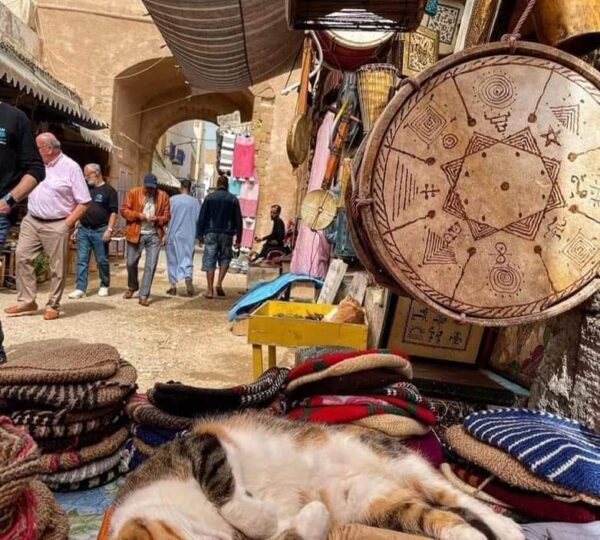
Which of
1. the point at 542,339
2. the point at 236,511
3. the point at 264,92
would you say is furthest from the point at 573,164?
the point at 264,92

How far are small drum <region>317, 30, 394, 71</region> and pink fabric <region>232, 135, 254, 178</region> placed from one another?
29.2 feet

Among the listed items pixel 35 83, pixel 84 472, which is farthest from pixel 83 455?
pixel 35 83

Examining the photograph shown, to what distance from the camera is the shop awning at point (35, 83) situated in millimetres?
6980

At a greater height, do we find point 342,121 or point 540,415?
point 342,121

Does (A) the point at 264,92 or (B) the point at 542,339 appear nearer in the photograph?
(B) the point at 542,339

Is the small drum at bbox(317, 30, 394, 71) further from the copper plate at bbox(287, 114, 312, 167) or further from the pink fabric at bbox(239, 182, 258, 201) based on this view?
the pink fabric at bbox(239, 182, 258, 201)

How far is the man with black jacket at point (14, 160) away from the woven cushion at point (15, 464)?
251cm

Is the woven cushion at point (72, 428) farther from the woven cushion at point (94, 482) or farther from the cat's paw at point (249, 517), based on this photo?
the cat's paw at point (249, 517)

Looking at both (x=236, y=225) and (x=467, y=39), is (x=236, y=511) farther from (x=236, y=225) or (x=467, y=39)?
(x=236, y=225)

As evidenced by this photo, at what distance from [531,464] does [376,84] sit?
335cm

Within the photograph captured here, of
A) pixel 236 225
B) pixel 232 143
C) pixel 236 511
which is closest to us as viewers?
pixel 236 511

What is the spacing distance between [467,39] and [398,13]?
0.44 metres

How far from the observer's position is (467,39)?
7.93 feet

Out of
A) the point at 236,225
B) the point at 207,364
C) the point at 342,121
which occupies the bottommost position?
the point at 207,364
